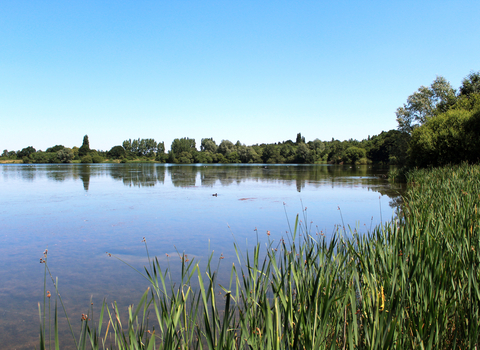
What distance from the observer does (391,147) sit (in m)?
40.6

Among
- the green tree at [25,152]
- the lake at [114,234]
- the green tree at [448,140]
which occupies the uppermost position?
the green tree at [25,152]

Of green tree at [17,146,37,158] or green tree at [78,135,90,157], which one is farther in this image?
green tree at [17,146,37,158]

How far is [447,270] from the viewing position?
2.53m

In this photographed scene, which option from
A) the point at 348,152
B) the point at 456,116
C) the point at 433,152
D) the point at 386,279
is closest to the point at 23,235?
the point at 386,279

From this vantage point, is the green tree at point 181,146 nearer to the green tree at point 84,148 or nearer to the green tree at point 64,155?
the green tree at point 84,148

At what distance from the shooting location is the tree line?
19016mm

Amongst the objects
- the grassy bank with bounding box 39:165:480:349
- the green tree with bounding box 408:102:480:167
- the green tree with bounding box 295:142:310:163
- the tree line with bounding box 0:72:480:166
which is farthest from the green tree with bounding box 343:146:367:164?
the grassy bank with bounding box 39:165:480:349

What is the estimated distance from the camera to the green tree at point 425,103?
29586 mm

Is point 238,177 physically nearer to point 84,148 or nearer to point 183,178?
point 183,178

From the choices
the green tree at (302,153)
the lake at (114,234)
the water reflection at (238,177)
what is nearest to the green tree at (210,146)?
the green tree at (302,153)

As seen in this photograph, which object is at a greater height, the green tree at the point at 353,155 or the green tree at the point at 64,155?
the green tree at the point at 64,155

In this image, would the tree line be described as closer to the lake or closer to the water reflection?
the water reflection

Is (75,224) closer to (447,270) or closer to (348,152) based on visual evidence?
(447,270)

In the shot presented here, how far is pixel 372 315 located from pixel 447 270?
1020 mm
